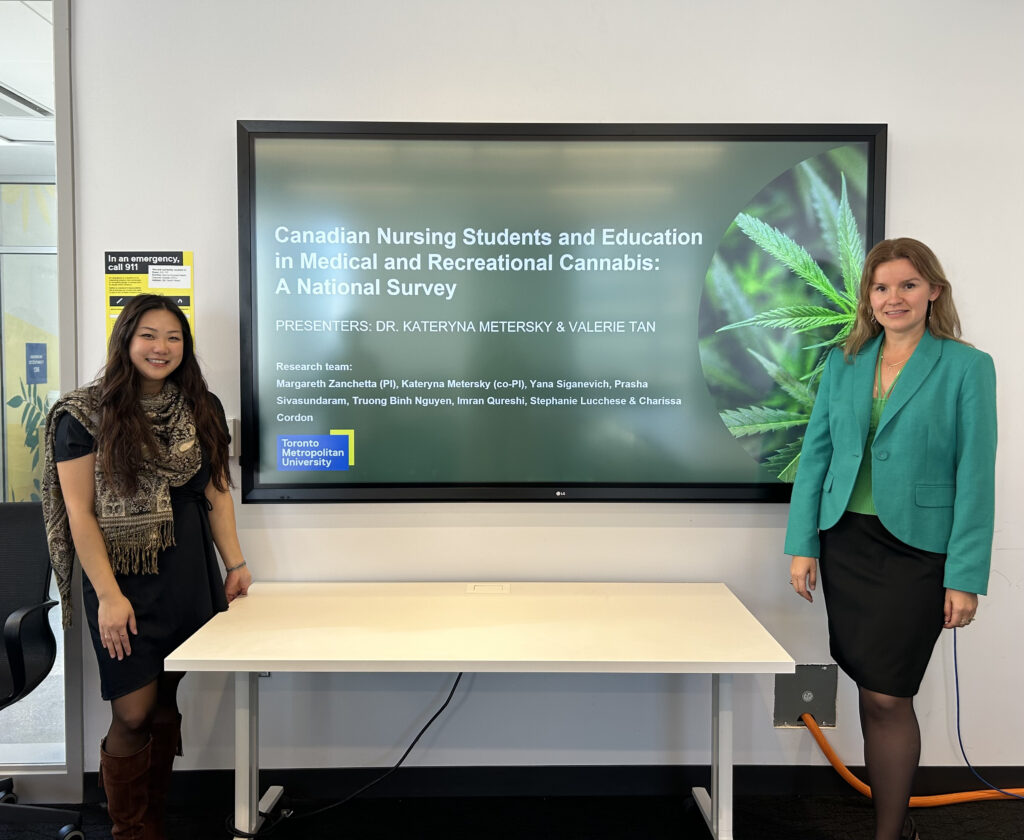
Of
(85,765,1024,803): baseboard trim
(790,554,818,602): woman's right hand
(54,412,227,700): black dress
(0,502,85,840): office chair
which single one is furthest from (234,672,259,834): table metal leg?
(790,554,818,602): woman's right hand

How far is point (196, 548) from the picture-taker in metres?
A: 1.89

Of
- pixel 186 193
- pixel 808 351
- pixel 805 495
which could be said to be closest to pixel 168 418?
pixel 186 193

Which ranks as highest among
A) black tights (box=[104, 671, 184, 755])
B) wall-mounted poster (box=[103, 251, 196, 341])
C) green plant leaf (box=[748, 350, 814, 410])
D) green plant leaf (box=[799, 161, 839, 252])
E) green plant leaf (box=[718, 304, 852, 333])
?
green plant leaf (box=[799, 161, 839, 252])

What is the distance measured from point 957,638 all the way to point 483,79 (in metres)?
2.54

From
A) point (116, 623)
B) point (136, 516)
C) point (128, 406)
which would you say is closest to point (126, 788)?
point (116, 623)

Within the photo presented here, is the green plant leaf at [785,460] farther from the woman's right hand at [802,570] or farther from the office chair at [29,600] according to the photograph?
the office chair at [29,600]

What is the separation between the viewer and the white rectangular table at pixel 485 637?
1.61 meters

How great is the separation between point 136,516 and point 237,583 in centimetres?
43

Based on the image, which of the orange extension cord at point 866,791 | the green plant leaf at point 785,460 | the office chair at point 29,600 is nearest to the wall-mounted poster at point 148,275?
the office chair at point 29,600

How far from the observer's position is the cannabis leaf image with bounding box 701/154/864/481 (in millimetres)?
2176

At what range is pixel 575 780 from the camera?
2312 mm

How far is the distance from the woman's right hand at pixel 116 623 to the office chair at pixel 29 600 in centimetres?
34

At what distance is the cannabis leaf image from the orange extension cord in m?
0.95

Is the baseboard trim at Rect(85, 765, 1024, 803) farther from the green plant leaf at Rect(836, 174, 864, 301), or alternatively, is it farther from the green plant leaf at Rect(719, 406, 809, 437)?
the green plant leaf at Rect(836, 174, 864, 301)
